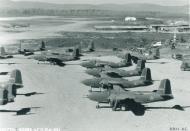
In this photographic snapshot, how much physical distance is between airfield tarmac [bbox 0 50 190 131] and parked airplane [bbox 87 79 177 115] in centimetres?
90

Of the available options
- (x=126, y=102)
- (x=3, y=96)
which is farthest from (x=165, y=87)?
(x=3, y=96)

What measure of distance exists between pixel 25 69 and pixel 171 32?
75.3m

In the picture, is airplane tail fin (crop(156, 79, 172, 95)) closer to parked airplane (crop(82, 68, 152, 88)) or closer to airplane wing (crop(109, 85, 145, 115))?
airplane wing (crop(109, 85, 145, 115))

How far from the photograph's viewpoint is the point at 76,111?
110 ft

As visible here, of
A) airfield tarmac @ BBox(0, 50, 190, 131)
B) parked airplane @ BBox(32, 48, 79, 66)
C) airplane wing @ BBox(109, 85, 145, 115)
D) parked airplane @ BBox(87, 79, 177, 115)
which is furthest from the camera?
parked airplane @ BBox(32, 48, 79, 66)

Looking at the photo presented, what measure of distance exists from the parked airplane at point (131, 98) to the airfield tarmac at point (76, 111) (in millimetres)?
899

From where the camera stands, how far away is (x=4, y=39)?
90.8 meters

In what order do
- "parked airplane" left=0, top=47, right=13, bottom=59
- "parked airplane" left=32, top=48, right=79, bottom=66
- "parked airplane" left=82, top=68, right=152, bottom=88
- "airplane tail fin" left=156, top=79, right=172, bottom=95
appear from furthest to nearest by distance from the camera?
"parked airplane" left=0, top=47, right=13, bottom=59 < "parked airplane" left=32, top=48, right=79, bottom=66 < "parked airplane" left=82, top=68, right=152, bottom=88 < "airplane tail fin" left=156, top=79, right=172, bottom=95

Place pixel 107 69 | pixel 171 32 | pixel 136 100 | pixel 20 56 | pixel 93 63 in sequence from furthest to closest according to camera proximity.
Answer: pixel 171 32 → pixel 20 56 → pixel 93 63 → pixel 107 69 → pixel 136 100

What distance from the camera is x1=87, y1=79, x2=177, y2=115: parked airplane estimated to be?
33069mm

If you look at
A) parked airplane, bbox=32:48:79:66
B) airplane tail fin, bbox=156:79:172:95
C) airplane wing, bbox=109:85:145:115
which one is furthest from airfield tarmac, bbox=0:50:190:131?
parked airplane, bbox=32:48:79:66

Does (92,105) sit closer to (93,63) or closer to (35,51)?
(93,63)

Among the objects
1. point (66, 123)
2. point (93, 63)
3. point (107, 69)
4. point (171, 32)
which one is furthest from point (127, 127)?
point (171, 32)

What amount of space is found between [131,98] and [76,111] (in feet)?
18.5
